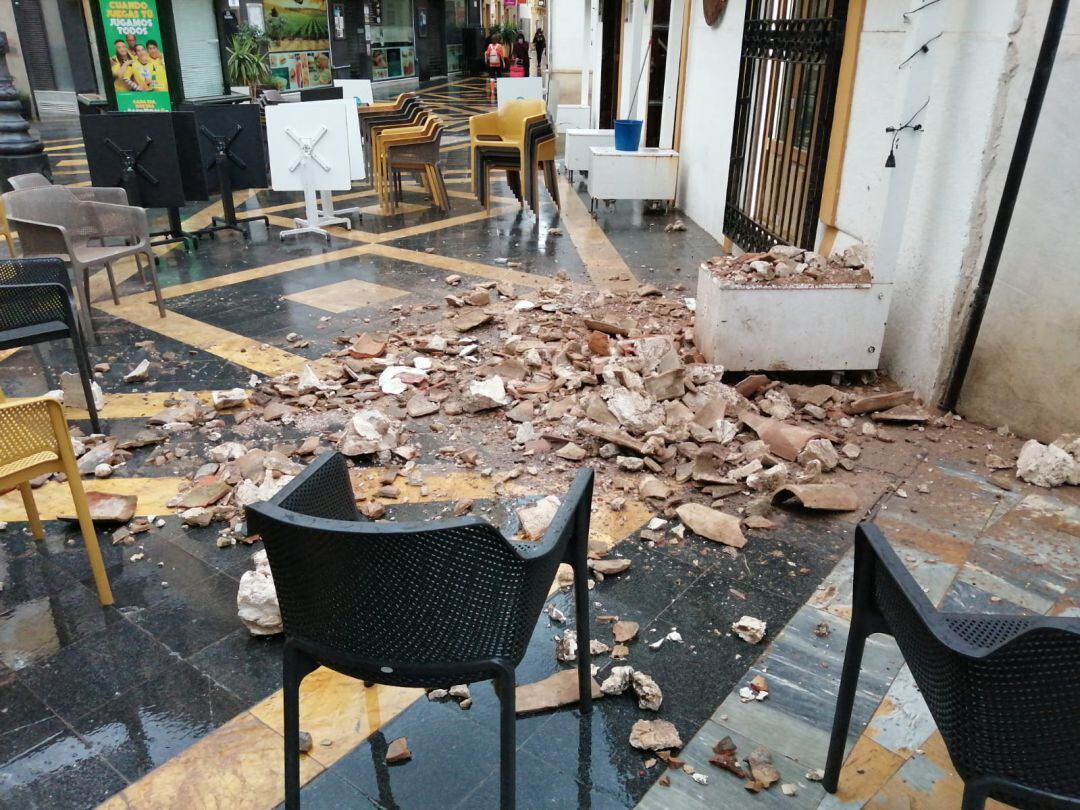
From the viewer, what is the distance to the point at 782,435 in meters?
4.21

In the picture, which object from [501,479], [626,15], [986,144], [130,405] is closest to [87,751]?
[501,479]

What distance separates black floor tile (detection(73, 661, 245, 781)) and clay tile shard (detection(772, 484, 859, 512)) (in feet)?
7.88

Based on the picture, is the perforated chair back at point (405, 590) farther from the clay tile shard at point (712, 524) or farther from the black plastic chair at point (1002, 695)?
the clay tile shard at point (712, 524)

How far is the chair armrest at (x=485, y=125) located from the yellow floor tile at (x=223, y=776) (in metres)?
9.35

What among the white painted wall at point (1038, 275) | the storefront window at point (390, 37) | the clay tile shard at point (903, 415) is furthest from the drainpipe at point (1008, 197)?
the storefront window at point (390, 37)

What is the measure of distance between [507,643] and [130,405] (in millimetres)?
3818

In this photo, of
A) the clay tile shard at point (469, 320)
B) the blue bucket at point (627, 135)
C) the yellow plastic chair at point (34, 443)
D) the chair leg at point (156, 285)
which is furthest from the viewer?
the blue bucket at point (627, 135)

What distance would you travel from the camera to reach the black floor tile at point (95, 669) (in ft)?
8.56

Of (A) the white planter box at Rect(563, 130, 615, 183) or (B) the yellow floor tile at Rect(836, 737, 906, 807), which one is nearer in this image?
(B) the yellow floor tile at Rect(836, 737, 906, 807)

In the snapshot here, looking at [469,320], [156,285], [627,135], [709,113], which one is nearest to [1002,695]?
[469,320]

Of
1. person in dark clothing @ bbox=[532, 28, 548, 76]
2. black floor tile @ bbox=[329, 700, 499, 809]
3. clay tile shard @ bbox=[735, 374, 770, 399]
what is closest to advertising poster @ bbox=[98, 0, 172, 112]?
clay tile shard @ bbox=[735, 374, 770, 399]

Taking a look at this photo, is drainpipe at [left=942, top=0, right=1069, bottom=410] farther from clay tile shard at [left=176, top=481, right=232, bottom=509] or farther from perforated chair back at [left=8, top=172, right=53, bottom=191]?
perforated chair back at [left=8, top=172, right=53, bottom=191]

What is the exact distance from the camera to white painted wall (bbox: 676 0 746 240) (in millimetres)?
8086

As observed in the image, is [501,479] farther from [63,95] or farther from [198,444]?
[63,95]
